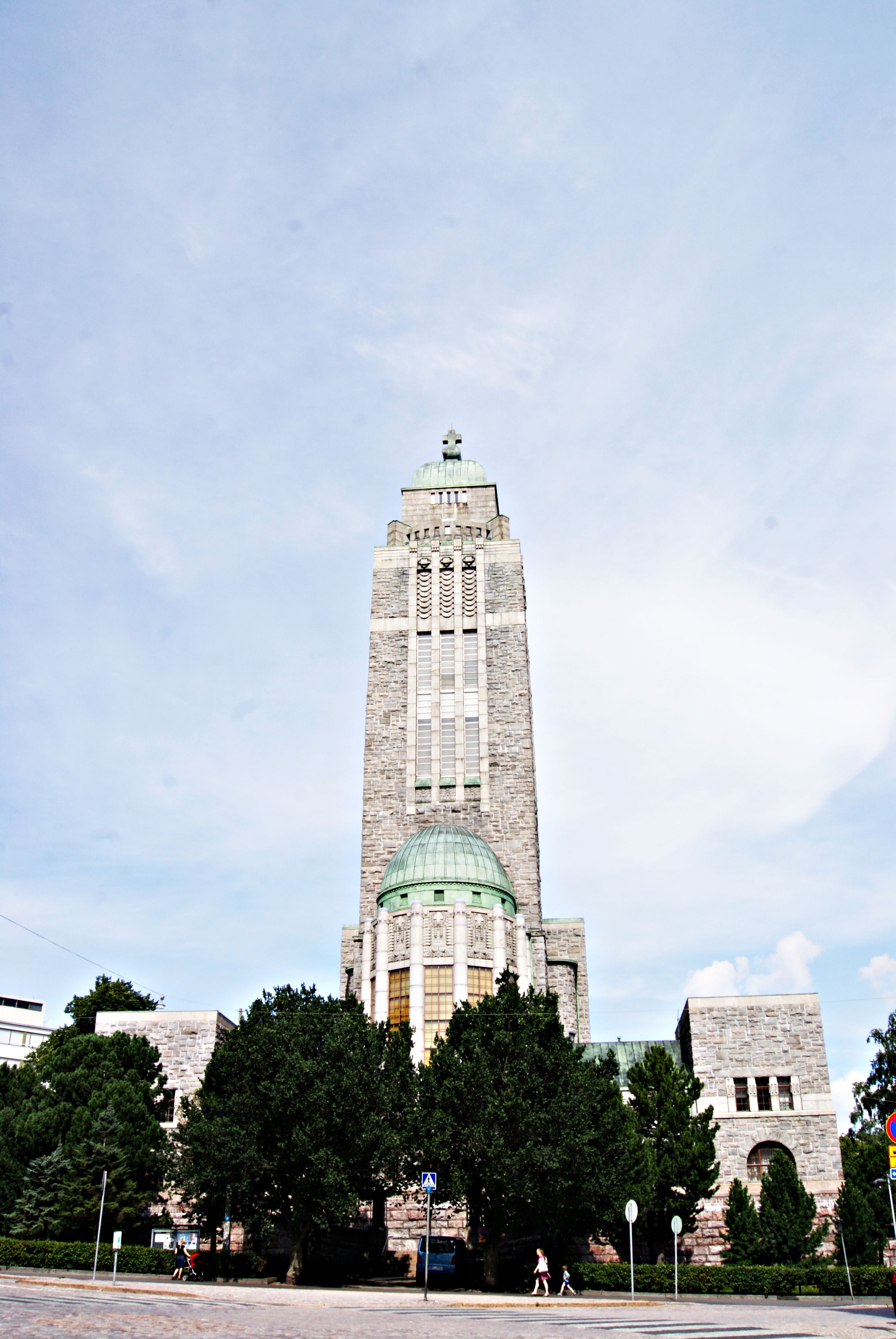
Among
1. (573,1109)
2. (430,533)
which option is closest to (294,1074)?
(573,1109)

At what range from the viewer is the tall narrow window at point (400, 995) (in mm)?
45156

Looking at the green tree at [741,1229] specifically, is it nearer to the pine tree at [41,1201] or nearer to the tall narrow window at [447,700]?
the pine tree at [41,1201]

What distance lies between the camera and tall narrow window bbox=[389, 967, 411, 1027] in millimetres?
45156

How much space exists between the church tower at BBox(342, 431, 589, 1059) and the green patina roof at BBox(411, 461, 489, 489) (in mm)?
117

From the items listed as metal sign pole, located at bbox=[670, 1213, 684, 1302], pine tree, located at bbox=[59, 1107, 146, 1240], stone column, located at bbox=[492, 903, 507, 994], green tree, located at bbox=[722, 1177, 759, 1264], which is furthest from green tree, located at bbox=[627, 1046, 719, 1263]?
pine tree, located at bbox=[59, 1107, 146, 1240]

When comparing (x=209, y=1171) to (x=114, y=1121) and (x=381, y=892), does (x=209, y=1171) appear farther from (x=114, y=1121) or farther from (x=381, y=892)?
(x=381, y=892)

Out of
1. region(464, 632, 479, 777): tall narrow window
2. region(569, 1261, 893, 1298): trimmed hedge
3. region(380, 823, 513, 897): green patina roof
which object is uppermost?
region(464, 632, 479, 777): tall narrow window

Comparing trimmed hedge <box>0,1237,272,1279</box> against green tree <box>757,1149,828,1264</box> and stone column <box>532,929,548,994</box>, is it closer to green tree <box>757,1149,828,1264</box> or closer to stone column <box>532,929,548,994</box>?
green tree <box>757,1149,828,1264</box>

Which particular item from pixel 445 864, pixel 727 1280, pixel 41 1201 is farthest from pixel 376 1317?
pixel 445 864

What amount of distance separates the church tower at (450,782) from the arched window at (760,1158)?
10775 millimetres

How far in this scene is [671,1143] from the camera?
3812 centimetres

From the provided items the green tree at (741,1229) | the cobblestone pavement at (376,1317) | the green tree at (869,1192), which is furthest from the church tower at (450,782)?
the cobblestone pavement at (376,1317)

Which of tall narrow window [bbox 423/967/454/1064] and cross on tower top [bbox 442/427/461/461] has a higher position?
cross on tower top [bbox 442/427/461/461]

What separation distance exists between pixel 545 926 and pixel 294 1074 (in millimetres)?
31644
